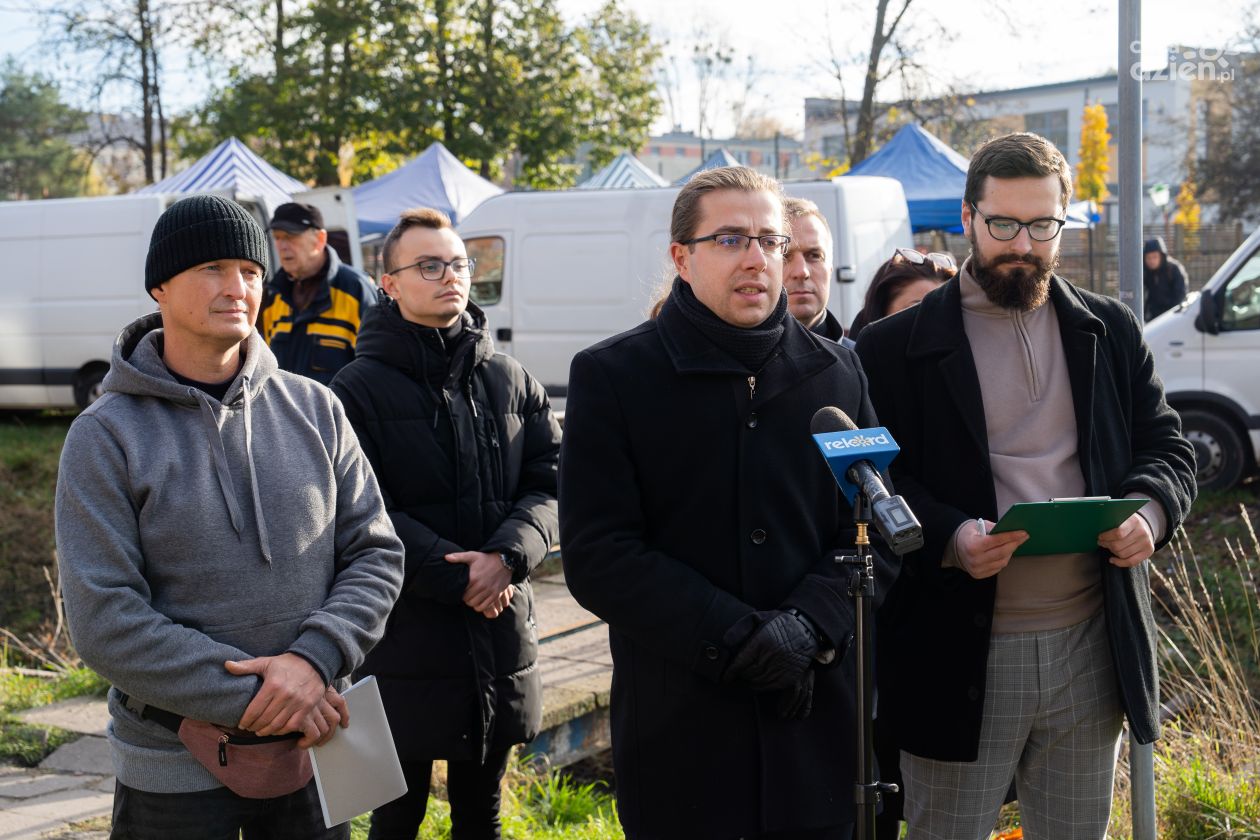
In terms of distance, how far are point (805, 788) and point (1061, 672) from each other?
0.78 m

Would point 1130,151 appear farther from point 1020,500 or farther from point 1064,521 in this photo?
point 1064,521

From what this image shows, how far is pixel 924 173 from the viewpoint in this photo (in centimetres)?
1532

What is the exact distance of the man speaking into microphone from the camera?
104 inches

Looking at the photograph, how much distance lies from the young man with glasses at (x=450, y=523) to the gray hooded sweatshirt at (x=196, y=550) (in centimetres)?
74

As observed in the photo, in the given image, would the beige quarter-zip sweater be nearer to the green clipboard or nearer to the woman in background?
the green clipboard

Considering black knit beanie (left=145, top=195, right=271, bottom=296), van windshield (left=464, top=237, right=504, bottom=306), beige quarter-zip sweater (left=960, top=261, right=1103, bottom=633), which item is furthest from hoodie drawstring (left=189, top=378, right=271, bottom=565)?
van windshield (left=464, top=237, right=504, bottom=306)

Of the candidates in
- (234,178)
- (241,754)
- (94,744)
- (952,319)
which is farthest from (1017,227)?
(234,178)

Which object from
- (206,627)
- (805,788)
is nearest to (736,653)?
(805,788)

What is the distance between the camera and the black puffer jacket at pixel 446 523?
3.56 metres

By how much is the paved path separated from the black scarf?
298cm

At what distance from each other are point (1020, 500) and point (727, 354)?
0.85m

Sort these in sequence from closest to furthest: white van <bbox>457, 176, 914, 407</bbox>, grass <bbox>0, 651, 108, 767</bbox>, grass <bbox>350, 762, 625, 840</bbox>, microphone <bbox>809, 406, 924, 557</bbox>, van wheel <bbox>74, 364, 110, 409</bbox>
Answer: microphone <bbox>809, 406, 924, 557</bbox> → grass <bbox>350, 762, 625, 840</bbox> → grass <bbox>0, 651, 108, 767</bbox> → white van <bbox>457, 176, 914, 407</bbox> → van wheel <bbox>74, 364, 110, 409</bbox>

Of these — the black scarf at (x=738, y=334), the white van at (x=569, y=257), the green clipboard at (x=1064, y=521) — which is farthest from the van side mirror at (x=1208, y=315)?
the black scarf at (x=738, y=334)

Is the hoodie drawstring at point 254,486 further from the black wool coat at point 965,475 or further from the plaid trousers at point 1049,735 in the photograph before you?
the plaid trousers at point 1049,735
